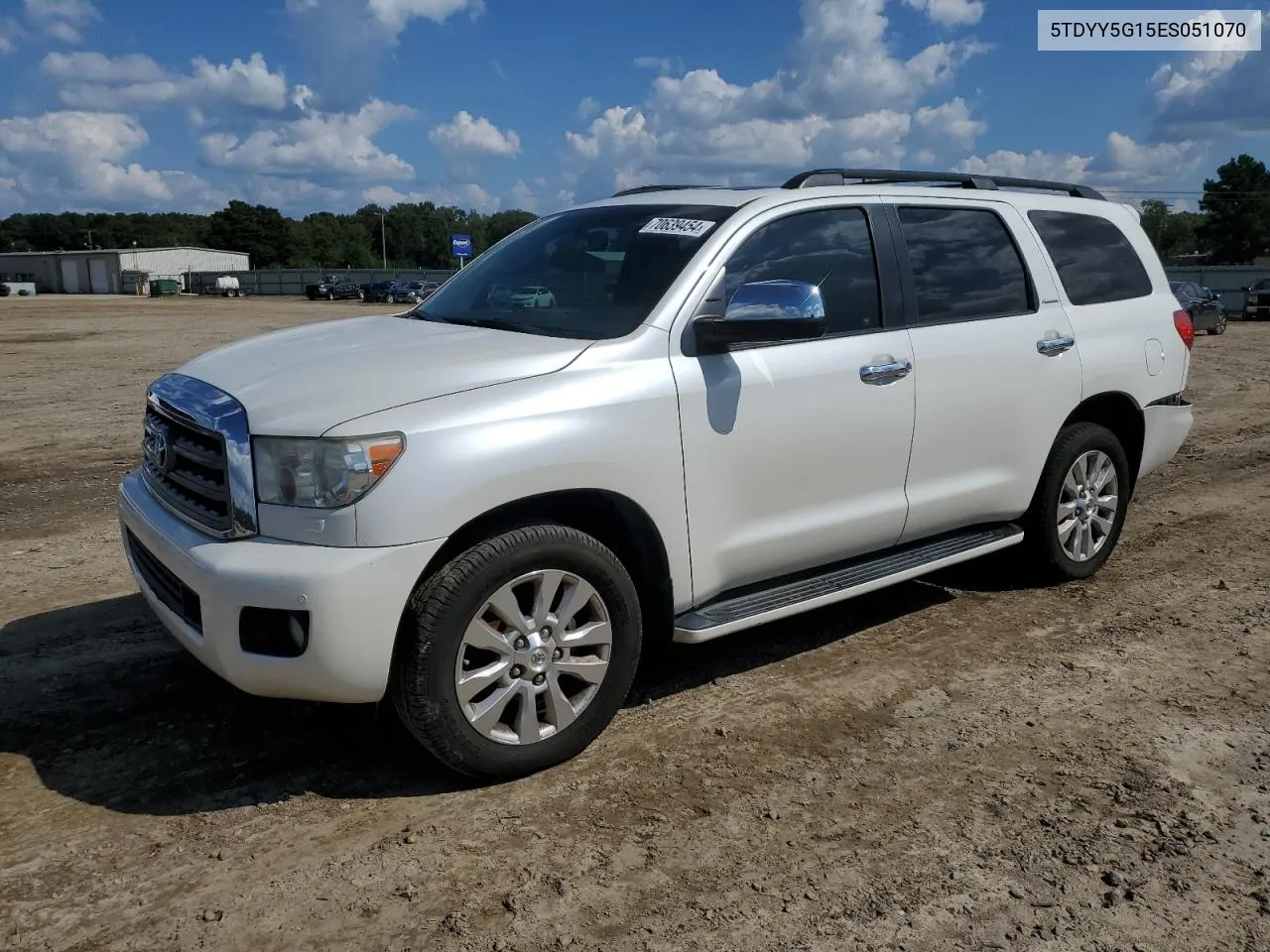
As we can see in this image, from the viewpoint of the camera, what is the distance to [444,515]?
3.21 metres

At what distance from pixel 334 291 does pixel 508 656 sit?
240 feet

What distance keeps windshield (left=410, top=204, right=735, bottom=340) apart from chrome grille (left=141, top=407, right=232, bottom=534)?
121cm

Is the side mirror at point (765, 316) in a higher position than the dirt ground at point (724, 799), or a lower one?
higher

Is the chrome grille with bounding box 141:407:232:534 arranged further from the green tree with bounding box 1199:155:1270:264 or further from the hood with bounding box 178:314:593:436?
the green tree with bounding box 1199:155:1270:264

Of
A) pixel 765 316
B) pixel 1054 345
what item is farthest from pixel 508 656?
pixel 1054 345

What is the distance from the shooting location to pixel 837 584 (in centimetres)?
429

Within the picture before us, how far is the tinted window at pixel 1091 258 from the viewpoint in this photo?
5.37 meters

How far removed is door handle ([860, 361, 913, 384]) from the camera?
431cm

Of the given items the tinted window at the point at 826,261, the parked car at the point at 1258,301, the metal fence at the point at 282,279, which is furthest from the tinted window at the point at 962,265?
the metal fence at the point at 282,279

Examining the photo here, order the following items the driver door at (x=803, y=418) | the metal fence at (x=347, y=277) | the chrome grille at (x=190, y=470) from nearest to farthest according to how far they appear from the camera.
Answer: the chrome grille at (x=190, y=470) → the driver door at (x=803, y=418) → the metal fence at (x=347, y=277)

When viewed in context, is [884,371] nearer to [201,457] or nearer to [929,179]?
[929,179]

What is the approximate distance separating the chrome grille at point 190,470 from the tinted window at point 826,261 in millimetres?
1928

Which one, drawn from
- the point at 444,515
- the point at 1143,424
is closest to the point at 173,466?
the point at 444,515

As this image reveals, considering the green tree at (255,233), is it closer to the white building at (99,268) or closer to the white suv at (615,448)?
the white building at (99,268)
